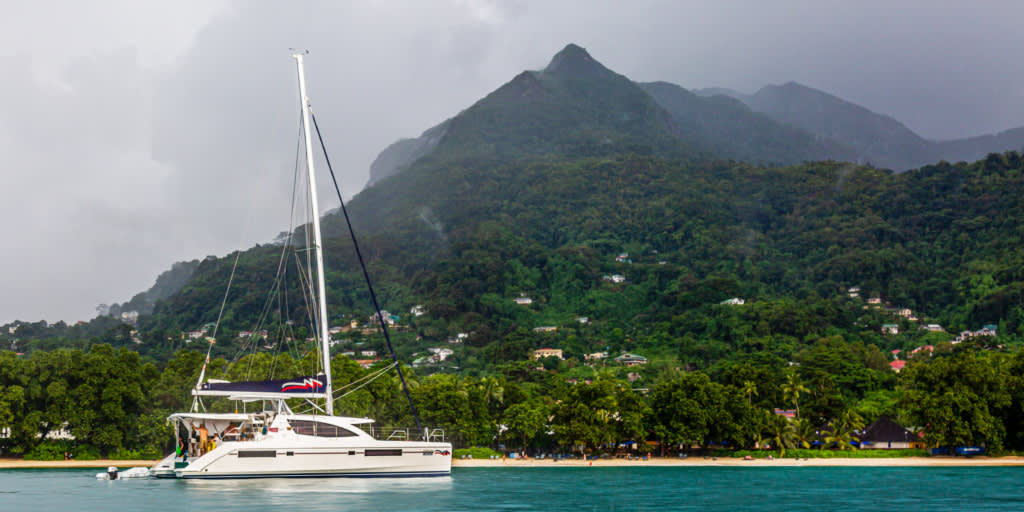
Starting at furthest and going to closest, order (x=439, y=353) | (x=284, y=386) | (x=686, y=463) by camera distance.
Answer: (x=439, y=353), (x=686, y=463), (x=284, y=386)

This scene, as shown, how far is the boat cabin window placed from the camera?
35.4 m

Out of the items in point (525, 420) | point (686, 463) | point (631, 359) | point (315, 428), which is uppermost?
point (631, 359)

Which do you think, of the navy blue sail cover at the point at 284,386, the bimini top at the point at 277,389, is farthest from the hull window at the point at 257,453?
the navy blue sail cover at the point at 284,386

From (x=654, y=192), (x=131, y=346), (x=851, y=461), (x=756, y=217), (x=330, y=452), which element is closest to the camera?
A: (x=330, y=452)

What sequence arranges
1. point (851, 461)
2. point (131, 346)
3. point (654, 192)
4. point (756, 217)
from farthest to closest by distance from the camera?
1. point (654, 192)
2. point (756, 217)
3. point (131, 346)
4. point (851, 461)

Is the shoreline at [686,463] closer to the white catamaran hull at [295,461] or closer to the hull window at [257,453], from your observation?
the white catamaran hull at [295,461]

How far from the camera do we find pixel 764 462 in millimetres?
55438

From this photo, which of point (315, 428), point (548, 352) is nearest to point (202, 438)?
point (315, 428)

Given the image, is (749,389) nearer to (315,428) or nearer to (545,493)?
(545,493)

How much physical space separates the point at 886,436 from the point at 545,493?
131 feet

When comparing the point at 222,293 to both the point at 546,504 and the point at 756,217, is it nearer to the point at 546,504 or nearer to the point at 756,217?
the point at 756,217

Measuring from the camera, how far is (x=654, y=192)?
193375 mm

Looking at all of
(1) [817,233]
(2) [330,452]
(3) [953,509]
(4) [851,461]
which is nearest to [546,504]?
(2) [330,452]

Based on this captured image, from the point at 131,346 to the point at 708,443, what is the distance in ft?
316
